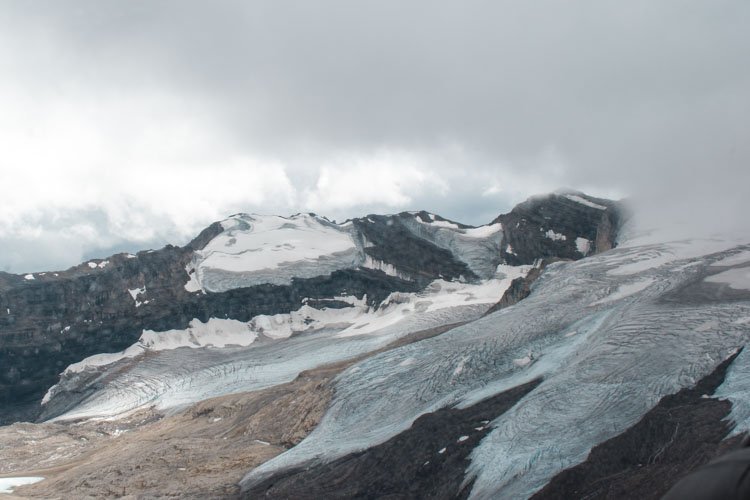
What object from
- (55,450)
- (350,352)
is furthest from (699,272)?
(55,450)

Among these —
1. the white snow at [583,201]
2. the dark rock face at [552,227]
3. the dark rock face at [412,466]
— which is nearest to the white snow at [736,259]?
the dark rock face at [412,466]

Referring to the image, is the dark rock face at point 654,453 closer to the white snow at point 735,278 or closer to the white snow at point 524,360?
the white snow at point 524,360

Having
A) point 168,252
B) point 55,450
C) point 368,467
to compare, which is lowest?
point 55,450

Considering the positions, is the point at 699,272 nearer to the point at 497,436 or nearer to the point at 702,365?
the point at 702,365

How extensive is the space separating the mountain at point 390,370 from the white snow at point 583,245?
0.50m

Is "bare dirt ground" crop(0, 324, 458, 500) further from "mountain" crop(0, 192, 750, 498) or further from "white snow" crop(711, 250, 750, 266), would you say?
"white snow" crop(711, 250, 750, 266)

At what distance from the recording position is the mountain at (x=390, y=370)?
18.2 m

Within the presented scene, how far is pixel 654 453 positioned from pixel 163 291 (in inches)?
3944

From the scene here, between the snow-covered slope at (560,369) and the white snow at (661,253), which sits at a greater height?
the white snow at (661,253)

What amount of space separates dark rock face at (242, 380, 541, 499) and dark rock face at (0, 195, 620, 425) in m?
75.5

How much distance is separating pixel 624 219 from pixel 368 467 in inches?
3227

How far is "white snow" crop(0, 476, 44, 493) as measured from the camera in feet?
110

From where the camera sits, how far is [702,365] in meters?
20.6

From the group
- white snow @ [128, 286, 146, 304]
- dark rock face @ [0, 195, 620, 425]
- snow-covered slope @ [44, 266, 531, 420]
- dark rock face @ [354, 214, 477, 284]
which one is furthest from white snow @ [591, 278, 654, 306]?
white snow @ [128, 286, 146, 304]
